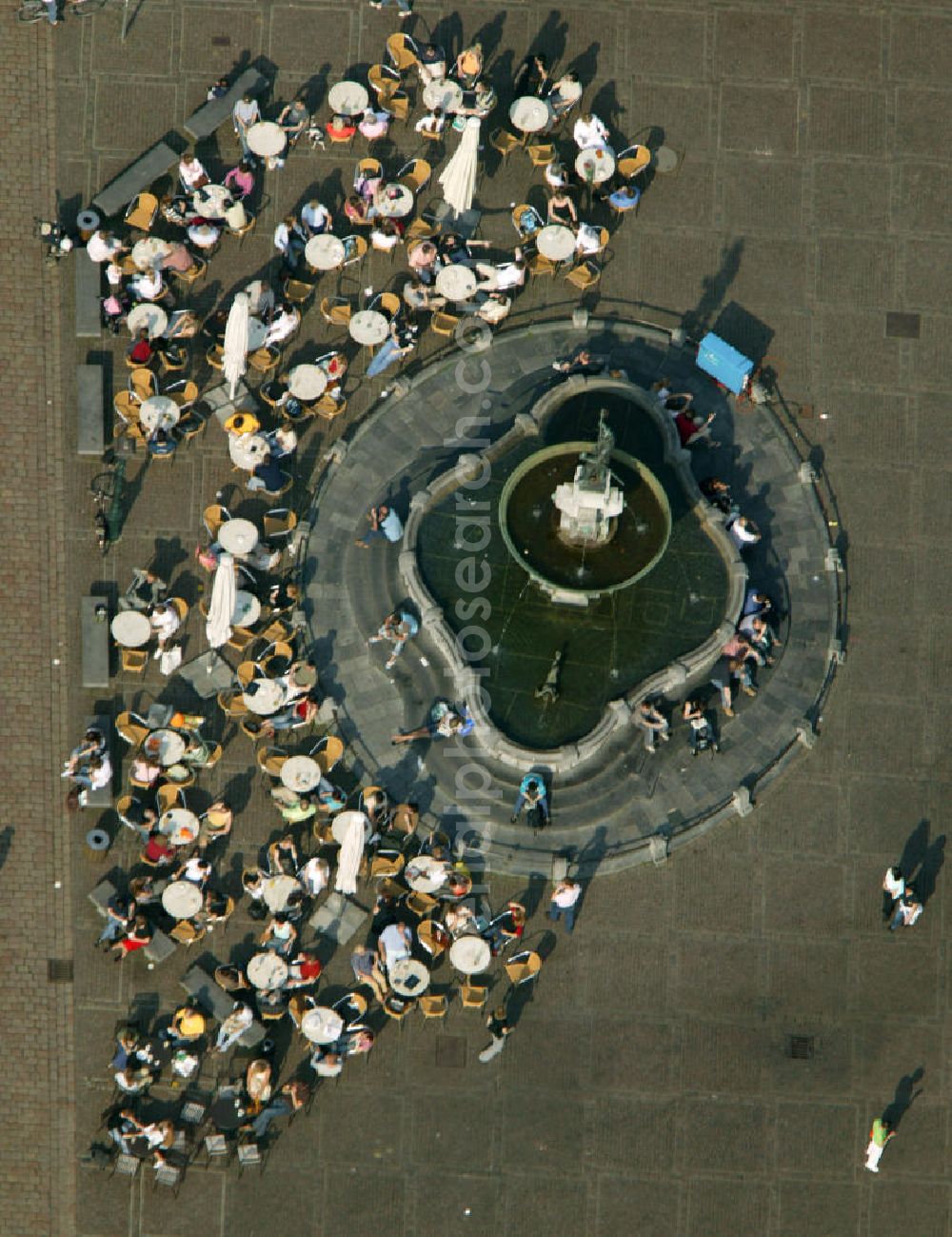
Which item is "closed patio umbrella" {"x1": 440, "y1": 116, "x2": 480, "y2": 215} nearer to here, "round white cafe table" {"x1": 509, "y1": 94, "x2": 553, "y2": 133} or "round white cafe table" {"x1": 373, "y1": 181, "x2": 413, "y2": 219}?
"round white cafe table" {"x1": 373, "y1": 181, "x2": 413, "y2": 219}

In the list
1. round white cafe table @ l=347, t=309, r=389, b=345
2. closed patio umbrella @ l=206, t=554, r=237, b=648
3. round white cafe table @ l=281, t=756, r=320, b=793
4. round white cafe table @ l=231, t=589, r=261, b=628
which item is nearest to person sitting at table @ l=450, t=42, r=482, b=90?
round white cafe table @ l=347, t=309, r=389, b=345

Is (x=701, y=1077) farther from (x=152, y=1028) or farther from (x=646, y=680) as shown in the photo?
(x=152, y=1028)

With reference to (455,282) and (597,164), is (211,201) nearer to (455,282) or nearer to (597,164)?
(455,282)

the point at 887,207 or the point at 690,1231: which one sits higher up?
the point at 887,207

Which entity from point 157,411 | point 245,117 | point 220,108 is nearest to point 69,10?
point 220,108

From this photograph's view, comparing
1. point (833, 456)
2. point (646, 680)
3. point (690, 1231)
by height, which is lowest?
point (690, 1231)

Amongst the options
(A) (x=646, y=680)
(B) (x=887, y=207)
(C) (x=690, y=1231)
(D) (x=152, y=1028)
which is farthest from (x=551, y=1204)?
(B) (x=887, y=207)

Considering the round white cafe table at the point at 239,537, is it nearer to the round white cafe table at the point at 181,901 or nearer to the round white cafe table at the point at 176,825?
the round white cafe table at the point at 176,825
